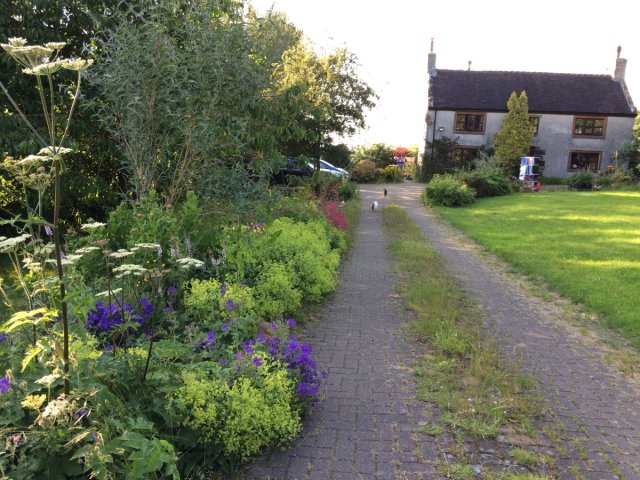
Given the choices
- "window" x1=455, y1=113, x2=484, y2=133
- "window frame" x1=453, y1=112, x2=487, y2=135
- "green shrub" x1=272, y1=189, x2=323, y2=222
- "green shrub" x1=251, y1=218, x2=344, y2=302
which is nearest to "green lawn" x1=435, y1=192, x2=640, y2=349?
"green shrub" x1=251, y1=218, x2=344, y2=302

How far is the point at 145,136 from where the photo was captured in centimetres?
631

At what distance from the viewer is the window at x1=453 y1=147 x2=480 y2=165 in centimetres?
3566

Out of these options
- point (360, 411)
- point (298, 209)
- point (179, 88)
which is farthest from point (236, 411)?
point (298, 209)

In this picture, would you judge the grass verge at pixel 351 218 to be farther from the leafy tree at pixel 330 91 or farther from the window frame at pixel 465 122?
the window frame at pixel 465 122

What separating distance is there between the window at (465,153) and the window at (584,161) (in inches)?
274

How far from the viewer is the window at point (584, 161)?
35.7 meters

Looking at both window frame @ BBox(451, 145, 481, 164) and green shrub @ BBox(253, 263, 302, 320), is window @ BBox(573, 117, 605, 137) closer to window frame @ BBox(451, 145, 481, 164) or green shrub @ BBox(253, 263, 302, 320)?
window frame @ BBox(451, 145, 481, 164)

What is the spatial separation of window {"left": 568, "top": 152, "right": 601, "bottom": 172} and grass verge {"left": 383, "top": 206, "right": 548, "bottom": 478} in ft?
109

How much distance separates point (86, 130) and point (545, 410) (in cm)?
806

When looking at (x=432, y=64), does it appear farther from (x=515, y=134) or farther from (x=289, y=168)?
(x=289, y=168)

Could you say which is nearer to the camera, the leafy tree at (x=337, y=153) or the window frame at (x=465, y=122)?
the leafy tree at (x=337, y=153)

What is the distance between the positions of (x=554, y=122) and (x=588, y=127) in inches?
99.2

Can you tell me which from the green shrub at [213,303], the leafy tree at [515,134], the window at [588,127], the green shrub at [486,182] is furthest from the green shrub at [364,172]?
the green shrub at [213,303]

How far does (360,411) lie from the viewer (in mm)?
3832
